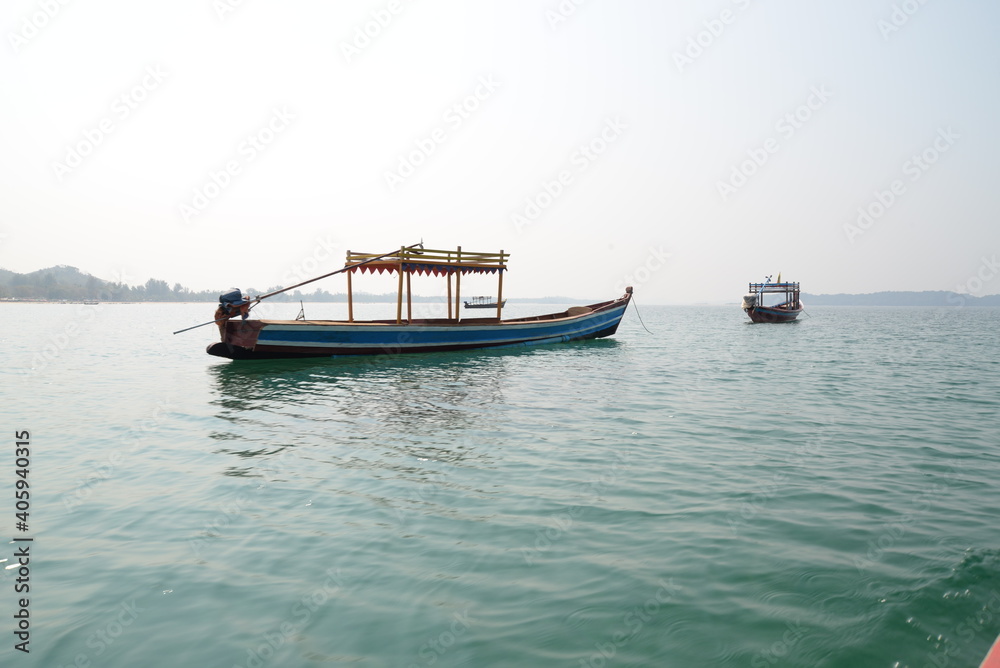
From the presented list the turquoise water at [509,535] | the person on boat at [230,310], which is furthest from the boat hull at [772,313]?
the person on boat at [230,310]

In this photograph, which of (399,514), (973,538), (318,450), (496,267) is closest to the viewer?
(973,538)

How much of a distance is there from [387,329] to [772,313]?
5368cm

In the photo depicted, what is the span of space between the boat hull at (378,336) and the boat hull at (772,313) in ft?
126

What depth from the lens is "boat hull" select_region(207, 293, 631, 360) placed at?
21000 millimetres

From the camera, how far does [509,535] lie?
5.73m

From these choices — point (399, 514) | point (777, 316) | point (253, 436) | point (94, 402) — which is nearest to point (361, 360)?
point (94, 402)

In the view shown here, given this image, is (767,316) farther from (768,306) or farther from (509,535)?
(509,535)

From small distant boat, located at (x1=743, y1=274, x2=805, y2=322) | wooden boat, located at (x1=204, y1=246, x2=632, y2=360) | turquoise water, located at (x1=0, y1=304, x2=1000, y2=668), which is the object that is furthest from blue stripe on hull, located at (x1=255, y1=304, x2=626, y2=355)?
small distant boat, located at (x1=743, y1=274, x2=805, y2=322)

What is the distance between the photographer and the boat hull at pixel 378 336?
68.9 ft

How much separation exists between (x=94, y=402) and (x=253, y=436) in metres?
6.88

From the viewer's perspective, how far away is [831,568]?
16.5 ft

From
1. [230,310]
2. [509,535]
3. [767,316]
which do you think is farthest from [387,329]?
[767,316]

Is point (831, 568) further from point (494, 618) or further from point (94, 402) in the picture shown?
point (94, 402)

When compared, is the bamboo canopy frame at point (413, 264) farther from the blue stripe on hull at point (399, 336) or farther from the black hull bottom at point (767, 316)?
the black hull bottom at point (767, 316)
